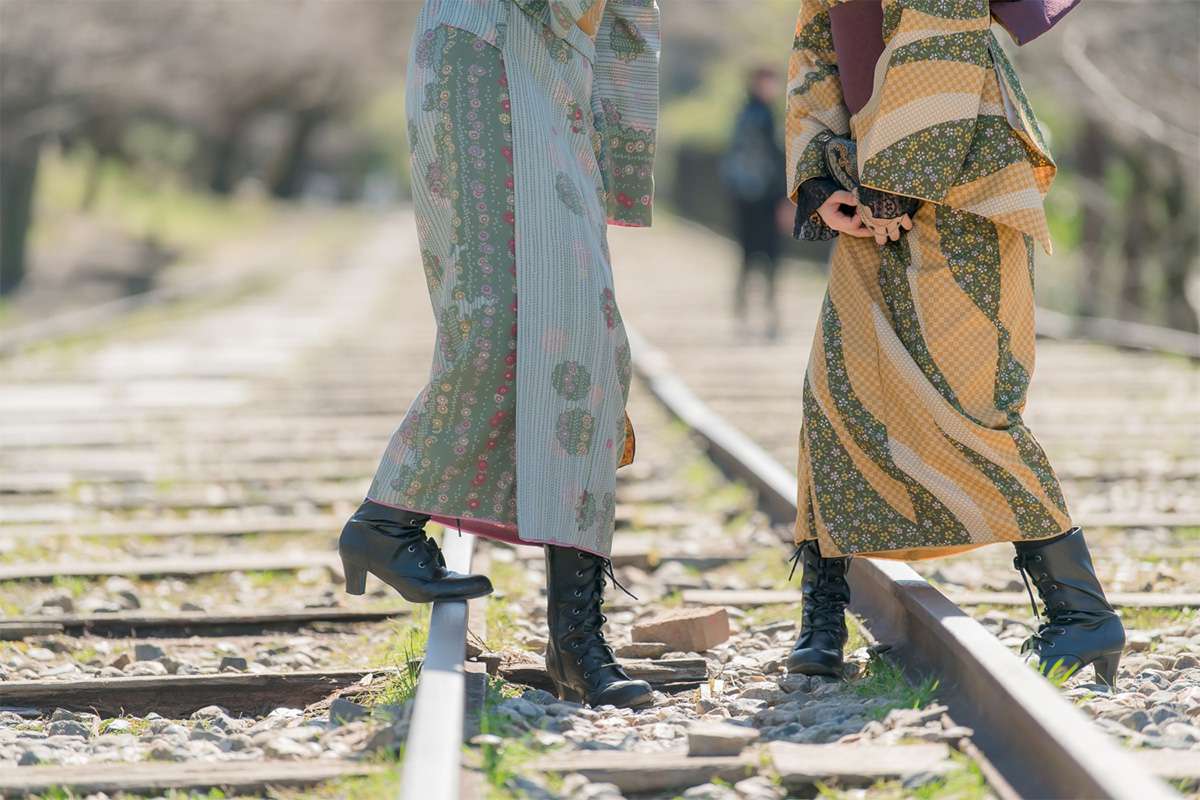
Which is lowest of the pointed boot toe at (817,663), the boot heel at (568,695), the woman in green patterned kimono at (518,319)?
the boot heel at (568,695)

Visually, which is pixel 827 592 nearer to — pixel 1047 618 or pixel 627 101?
pixel 1047 618

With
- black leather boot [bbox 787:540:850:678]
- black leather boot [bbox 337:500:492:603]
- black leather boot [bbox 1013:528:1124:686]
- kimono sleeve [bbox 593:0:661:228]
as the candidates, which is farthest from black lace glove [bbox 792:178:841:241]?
black leather boot [bbox 337:500:492:603]

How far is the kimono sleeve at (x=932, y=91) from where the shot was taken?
3086mm

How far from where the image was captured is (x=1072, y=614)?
3.16m

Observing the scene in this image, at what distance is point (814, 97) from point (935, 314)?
52cm

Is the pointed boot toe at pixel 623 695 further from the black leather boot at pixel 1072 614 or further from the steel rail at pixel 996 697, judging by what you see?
the black leather boot at pixel 1072 614

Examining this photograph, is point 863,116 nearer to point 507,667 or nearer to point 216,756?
point 507,667

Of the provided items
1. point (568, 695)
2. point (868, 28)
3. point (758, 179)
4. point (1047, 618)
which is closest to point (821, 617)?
point (1047, 618)

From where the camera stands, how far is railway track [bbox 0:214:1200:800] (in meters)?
2.48

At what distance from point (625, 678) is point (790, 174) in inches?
42.6

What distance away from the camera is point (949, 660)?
2941mm

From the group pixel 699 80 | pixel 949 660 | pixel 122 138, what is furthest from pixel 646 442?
pixel 699 80

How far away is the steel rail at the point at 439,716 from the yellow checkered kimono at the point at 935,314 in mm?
795

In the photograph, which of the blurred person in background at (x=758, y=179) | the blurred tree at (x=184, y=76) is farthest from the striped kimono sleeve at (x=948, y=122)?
the blurred tree at (x=184, y=76)
